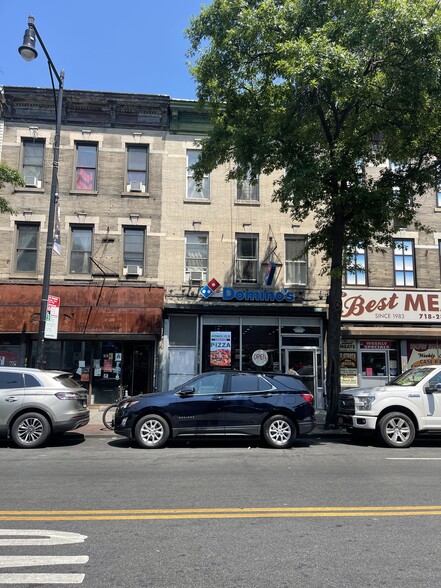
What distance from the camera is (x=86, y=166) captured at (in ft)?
59.3

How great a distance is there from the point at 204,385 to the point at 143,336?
22.6 feet

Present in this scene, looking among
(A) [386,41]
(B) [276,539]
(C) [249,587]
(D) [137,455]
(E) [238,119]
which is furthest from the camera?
(E) [238,119]

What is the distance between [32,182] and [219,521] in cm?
1566

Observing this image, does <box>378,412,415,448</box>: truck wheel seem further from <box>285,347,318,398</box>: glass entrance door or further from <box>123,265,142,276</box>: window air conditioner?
<box>123,265,142,276</box>: window air conditioner

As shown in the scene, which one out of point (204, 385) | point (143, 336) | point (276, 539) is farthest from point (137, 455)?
point (143, 336)

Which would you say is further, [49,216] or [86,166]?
[86,166]

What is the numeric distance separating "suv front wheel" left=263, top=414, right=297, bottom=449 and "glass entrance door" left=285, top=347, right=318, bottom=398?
7.49 m

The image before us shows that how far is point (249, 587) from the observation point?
11.6ft

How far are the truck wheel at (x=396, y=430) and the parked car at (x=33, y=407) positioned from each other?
6.48 metres

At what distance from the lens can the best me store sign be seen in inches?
698

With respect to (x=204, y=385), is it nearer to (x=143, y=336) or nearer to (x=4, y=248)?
(x=143, y=336)

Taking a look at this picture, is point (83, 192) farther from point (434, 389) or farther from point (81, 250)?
point (434, 389)

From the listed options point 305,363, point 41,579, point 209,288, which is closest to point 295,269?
point 209,288

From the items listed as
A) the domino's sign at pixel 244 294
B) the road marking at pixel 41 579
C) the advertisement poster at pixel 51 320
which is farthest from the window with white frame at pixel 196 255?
the road marking at pixel 41 579
